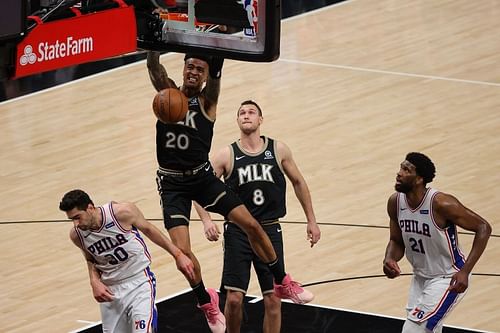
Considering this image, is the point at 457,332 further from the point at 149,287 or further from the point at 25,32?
the point at 25,32

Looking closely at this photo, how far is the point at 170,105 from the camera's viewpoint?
1023 centimetres

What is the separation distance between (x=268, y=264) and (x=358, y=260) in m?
2.47

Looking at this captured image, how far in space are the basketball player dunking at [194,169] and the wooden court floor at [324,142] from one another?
1865mm

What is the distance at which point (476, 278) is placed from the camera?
1266cm

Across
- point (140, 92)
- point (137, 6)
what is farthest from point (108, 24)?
point (140, 92)

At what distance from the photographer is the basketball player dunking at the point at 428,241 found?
33.2 ft

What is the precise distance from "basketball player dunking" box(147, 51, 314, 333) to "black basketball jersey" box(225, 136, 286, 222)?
0.42m

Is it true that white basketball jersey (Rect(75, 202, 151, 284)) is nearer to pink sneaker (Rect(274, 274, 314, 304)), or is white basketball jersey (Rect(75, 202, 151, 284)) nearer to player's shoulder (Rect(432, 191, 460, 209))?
pink sneaker (Rect(274, 274, 314, 304))

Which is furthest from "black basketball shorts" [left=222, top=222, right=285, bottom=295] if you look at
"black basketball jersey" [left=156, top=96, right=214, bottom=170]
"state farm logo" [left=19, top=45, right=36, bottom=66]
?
"state farm logo" [left=19, top=45, right=36, bottom=66]

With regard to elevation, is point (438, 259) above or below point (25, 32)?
below

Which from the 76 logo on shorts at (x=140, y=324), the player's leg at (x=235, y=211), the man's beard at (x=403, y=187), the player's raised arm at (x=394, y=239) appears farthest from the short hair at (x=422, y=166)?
the 76 logo on shorts at (x=140, y=324)

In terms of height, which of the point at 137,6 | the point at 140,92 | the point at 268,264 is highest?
the point at 137,6

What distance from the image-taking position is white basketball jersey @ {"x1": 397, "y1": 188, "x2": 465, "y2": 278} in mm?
10203

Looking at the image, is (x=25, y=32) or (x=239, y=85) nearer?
(x=25, y=32)
